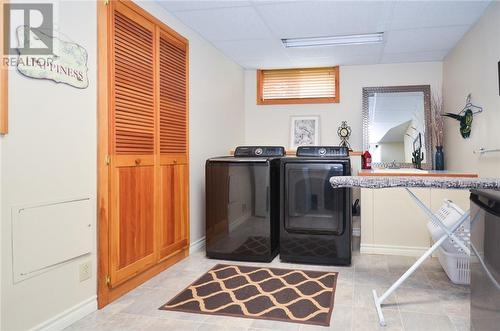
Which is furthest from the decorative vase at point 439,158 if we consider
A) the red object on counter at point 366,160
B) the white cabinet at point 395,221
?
the white cabinet at point 395,221

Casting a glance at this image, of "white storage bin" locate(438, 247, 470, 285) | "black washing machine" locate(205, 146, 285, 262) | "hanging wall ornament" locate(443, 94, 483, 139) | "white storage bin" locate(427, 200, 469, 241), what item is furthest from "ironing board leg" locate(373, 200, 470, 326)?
"hanging wall ornament" locate(443, 94, 483, 139)

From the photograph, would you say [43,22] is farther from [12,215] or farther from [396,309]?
[396,309]

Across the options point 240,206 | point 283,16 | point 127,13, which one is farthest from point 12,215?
point 283,16

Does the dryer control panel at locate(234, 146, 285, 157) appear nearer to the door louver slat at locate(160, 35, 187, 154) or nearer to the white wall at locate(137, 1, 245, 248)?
the white wall at locate(137, 1, 245, 248)

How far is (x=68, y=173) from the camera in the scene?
1927 millimetres

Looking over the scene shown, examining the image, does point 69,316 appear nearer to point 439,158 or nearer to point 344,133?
point 344,133

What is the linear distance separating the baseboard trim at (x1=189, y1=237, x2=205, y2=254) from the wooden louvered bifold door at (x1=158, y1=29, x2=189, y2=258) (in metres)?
0.18

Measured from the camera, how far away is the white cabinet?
3.32 m

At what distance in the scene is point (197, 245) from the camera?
350 centimetres

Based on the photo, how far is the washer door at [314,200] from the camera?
3033mm

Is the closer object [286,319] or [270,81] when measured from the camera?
[286,319]

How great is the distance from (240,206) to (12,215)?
1.88 metres

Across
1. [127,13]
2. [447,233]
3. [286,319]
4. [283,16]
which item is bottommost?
[286,319]

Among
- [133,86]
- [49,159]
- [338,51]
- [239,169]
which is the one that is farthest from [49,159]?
[338,51]
